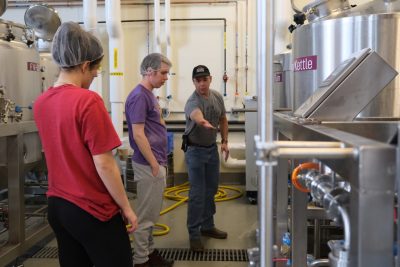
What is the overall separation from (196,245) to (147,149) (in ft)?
2.82

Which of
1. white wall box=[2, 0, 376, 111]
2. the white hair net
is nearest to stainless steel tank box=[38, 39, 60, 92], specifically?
white wall box=[2, 0, 376, 111]

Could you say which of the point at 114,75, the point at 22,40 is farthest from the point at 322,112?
the point at 114,75

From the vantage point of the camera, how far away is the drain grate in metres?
2.58

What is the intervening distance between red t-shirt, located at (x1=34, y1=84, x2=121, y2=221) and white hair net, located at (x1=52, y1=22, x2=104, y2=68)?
11 centimetres

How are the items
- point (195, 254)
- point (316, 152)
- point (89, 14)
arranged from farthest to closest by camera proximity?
point (89, 14) → point (195, 254) → point (316, 152)

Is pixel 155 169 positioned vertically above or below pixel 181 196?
above

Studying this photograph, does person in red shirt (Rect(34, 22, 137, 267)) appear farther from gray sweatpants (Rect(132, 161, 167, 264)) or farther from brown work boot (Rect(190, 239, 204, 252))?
brown work boot (Rect(190, 239, 204, 252))

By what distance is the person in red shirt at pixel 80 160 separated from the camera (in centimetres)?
131

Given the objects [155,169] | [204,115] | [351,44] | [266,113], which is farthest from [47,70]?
[266,113]

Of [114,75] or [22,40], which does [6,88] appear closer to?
[22,40]

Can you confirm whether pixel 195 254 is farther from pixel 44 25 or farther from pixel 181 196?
pixel 44 25

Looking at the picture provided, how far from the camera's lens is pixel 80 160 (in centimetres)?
134

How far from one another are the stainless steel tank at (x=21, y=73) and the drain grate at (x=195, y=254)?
2.20 feet

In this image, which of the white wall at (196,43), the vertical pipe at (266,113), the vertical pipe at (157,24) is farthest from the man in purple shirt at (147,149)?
the white wall at (196,43)
